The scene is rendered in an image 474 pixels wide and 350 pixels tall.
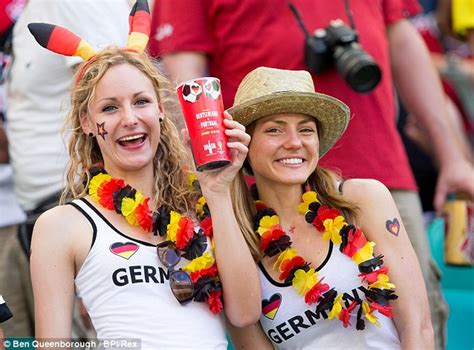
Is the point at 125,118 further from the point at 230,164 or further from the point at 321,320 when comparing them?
the point at 321,320

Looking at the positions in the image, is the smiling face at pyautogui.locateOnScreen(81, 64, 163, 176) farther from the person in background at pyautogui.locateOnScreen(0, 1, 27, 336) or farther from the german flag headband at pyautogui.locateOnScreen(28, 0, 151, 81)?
the person in background at pyautogui.locateOnScreen(0, 1, 27, 336)

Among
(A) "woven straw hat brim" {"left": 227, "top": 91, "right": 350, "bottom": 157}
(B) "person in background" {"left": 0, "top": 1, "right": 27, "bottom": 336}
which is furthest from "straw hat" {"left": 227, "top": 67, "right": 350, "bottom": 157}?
(B) "person in background" {"left": 0, "top": 1, "right": 27, "bottom": 336}

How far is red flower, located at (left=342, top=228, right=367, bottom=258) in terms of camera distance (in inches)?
135

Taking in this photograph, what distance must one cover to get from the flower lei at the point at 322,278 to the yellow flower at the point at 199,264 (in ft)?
0.79

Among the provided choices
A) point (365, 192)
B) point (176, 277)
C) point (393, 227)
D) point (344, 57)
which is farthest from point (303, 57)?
point (176, 277)

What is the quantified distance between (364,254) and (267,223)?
349mm

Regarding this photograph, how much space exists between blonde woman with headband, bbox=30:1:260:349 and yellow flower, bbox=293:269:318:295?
17cm

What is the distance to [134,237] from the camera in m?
3.36

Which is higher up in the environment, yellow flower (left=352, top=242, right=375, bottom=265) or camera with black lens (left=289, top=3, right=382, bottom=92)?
camera with black lens (left=289, top=3, right=382, bottom=92)

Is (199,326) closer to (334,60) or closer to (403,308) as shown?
(403,308)

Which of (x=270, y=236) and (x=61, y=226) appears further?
(x=270, y=236)

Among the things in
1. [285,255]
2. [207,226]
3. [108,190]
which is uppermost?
[108,190]

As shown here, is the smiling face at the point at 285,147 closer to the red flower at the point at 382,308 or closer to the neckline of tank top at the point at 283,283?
the neckline of tank top at the point at 283,283

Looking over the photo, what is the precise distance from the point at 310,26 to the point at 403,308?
148 centimetres
